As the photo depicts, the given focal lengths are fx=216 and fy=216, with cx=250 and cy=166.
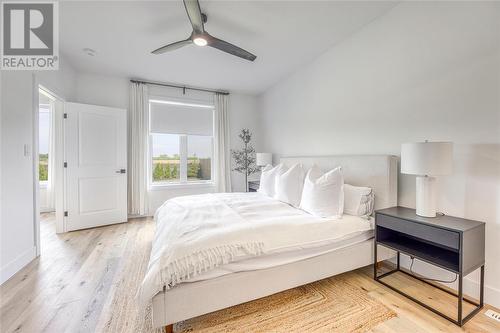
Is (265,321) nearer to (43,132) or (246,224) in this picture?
(246,224)

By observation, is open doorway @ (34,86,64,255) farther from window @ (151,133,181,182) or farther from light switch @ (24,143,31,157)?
window @ (151,133,181,182)

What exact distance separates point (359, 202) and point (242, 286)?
4.91 ft

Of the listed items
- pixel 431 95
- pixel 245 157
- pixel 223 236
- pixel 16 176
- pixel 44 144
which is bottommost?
pixel 223 236

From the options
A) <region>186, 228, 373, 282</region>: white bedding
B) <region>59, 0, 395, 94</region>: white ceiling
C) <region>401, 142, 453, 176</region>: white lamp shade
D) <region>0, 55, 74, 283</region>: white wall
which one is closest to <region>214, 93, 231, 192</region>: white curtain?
<region>59, 0, 395, 94</region>: white ceiling

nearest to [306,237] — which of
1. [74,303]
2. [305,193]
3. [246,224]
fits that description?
[246,224]

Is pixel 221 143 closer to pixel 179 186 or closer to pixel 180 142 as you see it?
pixel 180 142

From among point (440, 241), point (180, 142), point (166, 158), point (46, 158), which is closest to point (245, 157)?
point (180, 142)

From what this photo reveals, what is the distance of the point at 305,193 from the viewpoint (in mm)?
2494

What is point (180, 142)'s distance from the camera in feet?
15.9

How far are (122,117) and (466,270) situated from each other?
16.3ft

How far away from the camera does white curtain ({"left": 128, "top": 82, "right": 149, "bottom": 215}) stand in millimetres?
4281

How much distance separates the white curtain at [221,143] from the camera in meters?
5.01

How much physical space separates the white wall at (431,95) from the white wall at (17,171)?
385 centimetres

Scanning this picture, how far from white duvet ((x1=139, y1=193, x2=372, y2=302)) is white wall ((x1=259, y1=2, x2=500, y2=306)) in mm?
903
